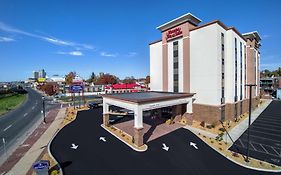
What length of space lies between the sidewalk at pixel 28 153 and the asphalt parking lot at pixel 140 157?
167 centimetres

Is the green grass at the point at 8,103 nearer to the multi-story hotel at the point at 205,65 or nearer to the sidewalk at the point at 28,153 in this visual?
the sidewalk at the point at 28,153

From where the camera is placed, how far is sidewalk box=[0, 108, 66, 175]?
14419mm

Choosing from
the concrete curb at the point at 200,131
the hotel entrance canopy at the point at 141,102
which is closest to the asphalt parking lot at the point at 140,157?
the concrete curb at the point at 200,131

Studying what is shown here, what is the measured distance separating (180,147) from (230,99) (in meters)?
17.1

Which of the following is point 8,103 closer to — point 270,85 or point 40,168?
point 40,168

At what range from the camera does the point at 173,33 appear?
32062mm

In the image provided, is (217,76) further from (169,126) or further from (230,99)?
(169,126)

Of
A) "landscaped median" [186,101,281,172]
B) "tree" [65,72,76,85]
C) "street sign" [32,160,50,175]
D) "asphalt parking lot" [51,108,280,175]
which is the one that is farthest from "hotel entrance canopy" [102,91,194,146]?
"tree" [65,72,76,85]

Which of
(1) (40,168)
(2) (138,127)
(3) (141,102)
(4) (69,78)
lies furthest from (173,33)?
(4) (69,78)

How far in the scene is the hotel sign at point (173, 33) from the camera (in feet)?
102

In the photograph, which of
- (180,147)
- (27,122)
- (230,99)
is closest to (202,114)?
(230,99)

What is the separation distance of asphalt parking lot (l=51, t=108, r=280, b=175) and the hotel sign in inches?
781

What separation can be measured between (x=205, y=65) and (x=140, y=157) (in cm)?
1971

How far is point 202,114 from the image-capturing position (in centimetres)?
2833
